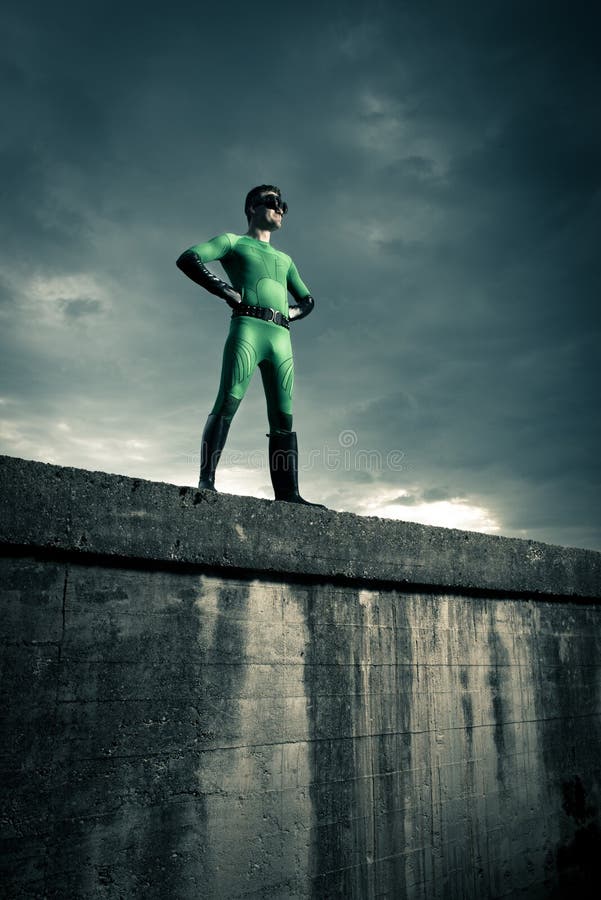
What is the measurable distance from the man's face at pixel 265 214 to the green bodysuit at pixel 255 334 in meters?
0.18

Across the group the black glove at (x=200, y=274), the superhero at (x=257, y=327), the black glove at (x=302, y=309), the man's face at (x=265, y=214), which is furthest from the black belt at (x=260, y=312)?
the man's face at (x=265, y=214)

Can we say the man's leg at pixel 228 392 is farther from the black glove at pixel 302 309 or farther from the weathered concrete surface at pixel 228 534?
the weathered concrete surface at pixel 228 534

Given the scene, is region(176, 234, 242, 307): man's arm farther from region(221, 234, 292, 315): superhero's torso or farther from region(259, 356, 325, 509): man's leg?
region(259, 356, 325, 509): man's leg

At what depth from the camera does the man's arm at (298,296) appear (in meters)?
5.23

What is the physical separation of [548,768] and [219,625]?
3.31m

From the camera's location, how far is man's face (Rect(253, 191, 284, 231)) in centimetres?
511

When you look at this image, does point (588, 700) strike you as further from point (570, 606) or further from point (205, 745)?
point (205, 745)

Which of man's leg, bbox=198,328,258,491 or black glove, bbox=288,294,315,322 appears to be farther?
black glove, bbox=288,294,315,322

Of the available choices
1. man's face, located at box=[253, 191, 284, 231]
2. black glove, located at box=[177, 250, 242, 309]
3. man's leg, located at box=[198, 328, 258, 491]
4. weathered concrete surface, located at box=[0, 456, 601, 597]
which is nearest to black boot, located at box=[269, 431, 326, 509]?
man's leg, located at box=[198, 328, 258, 491]

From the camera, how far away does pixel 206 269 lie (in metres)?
4.63

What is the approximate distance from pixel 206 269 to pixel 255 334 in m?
0.63

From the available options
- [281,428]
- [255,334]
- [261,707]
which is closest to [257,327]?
[255,334]

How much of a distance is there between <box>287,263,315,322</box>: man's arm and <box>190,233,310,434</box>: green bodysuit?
0.59 ft

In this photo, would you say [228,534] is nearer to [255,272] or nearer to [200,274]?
[200,274]
